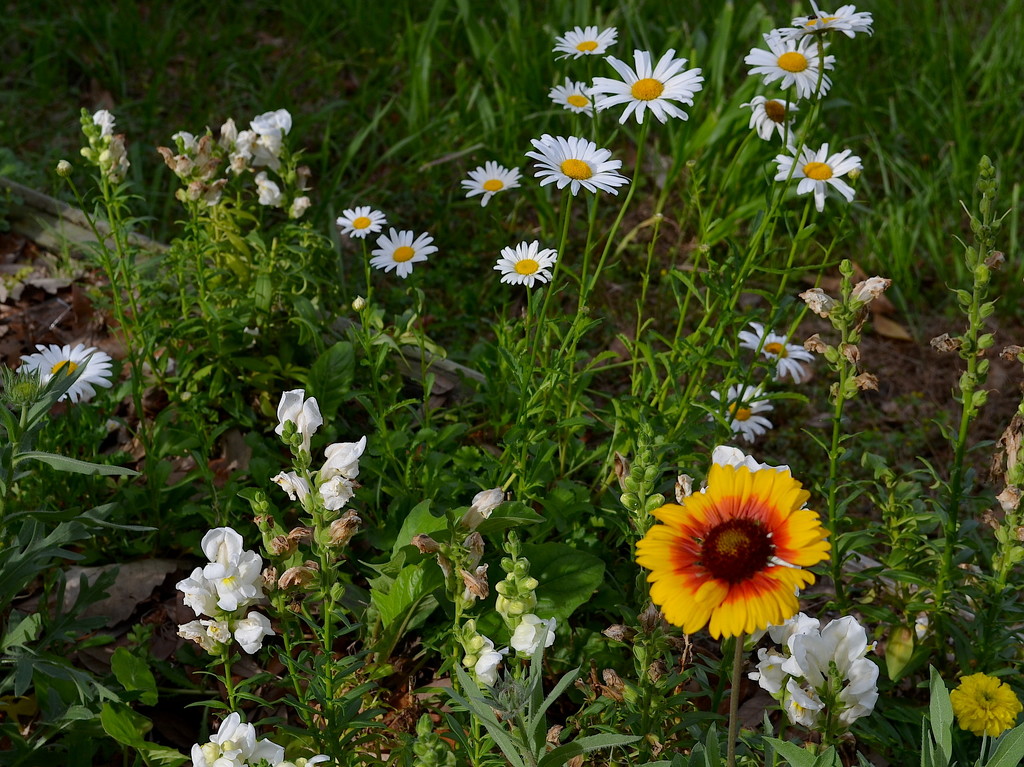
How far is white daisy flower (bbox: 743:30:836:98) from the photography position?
2.16m

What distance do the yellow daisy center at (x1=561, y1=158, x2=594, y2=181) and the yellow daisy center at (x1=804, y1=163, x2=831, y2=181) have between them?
1.77 feet

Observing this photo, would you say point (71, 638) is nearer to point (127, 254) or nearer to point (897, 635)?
point (127, 254)

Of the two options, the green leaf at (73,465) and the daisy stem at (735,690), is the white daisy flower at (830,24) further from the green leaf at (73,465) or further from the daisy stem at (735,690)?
the green leaf at (73,465)

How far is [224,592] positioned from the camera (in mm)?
1539

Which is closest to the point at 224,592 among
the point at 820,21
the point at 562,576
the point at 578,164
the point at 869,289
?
the point at 562,576

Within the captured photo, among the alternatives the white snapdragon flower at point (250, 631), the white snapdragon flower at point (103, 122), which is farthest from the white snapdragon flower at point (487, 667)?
the white snapdragon flower at point (103, 122)

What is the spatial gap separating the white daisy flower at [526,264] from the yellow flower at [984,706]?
1.12 metres

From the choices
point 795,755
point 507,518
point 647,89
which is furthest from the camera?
point 647,89

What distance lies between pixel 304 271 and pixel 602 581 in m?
1.14

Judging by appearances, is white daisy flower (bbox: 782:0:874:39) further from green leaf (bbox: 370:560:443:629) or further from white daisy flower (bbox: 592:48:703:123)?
green leaf (bbox: 370:560:443:629)

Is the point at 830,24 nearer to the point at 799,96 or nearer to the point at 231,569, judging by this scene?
the point at 799,96

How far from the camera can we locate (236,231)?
2.75 metres

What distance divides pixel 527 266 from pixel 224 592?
0.99 metres

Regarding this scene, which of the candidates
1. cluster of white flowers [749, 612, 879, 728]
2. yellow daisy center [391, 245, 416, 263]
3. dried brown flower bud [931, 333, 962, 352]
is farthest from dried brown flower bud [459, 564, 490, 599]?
yellow daisy center [391, 245, 416, 263]
